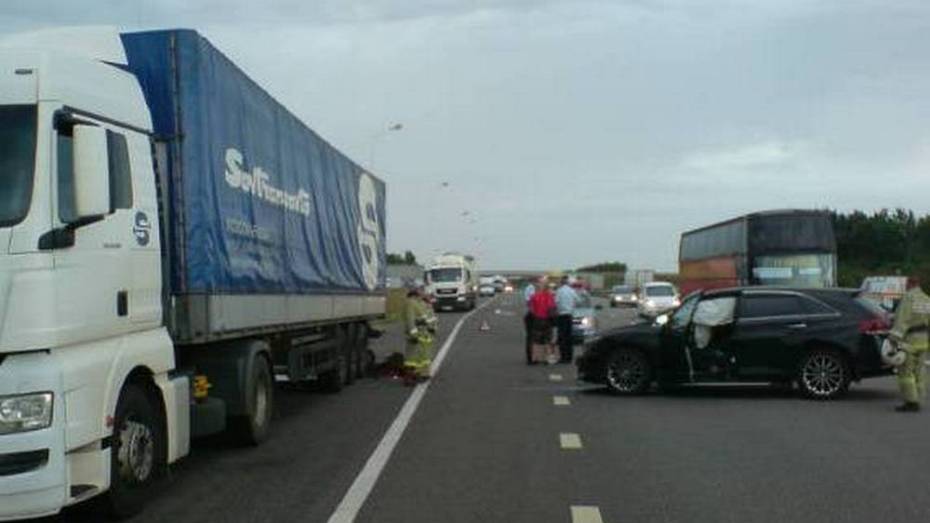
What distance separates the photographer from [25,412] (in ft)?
22.7

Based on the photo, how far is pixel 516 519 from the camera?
8.24 meters

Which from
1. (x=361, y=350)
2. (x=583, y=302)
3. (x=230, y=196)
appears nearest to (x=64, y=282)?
(x=230, y=196)

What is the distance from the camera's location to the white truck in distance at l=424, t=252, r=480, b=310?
201ft

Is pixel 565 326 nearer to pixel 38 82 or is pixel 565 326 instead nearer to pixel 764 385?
pixel 764 385

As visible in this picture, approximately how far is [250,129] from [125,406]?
449cm

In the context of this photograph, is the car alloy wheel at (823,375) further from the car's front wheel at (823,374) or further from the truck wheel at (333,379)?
the truck wheel at (333,379)

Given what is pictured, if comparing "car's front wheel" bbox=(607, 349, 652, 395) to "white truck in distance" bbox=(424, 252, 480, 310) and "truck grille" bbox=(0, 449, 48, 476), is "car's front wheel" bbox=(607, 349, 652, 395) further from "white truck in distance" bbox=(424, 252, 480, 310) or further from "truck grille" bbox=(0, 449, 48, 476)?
"white truck in distance" bbox=(424, 252, 480, 310)

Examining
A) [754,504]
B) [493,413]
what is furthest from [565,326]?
[754,504]

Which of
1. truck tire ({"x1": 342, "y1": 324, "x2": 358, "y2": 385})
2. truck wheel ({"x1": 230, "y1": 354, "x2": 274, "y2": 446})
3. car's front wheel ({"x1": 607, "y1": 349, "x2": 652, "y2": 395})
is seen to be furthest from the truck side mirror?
truck tire ({"x1": 342, "y1": 324, "x2": 358, "y2": 385})

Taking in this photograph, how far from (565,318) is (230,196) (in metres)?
13.5

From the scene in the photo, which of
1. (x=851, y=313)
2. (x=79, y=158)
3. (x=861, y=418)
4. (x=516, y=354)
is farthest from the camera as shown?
(x=516, y=354)

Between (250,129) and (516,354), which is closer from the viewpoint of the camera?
(250,129)

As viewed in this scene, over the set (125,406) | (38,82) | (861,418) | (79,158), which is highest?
(38,82)

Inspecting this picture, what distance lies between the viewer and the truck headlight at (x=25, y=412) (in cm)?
685
